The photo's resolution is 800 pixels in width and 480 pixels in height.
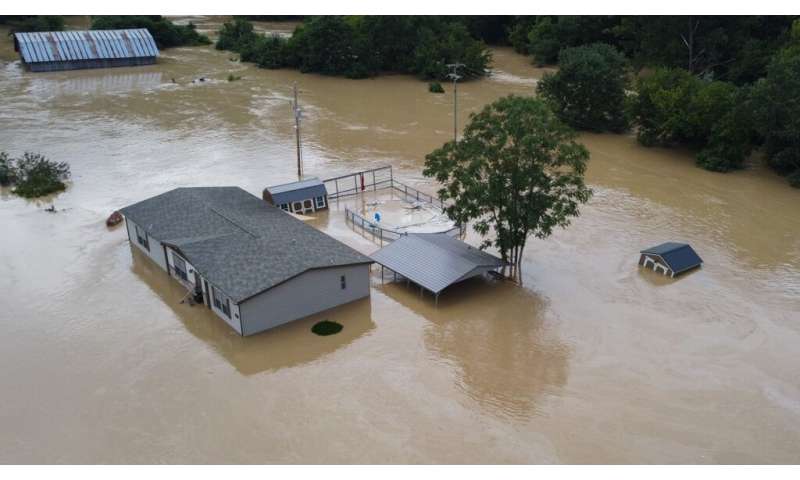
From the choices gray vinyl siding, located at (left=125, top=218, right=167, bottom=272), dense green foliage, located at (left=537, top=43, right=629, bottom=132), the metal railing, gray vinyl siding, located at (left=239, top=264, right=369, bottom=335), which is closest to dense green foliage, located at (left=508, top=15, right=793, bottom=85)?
dense green foliage, located at (left=537, top=43, right=629, bottom=132)

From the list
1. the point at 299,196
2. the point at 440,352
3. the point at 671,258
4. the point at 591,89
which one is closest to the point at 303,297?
the point at 440,352

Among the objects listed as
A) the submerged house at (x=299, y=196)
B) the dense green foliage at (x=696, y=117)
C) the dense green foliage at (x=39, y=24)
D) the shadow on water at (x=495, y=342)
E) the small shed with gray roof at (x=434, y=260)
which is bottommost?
the shadow on water at (x=495, y=342)

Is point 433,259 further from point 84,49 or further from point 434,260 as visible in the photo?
point 84,49

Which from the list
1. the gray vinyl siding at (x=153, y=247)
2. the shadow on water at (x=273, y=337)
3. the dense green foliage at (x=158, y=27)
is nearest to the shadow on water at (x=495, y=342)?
the shadow on water at (x=273, y=337)

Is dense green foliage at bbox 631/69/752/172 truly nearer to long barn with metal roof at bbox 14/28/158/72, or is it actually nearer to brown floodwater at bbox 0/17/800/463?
brown floodwater at bbox 0/17/800/463

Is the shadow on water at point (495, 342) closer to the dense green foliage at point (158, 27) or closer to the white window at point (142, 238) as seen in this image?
the white window at point (142, 238)

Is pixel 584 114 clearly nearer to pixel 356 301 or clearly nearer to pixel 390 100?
pixel 390 100

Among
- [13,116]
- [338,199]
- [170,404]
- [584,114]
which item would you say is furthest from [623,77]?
[13,116]
